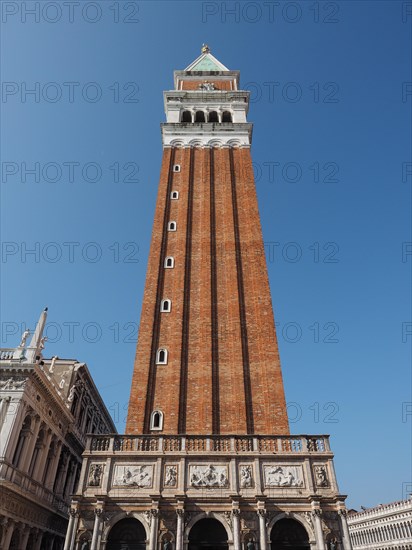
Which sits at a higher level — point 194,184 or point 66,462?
point 194,184

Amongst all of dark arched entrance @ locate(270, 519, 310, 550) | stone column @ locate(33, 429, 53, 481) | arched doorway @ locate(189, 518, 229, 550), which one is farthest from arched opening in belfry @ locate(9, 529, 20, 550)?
dark arched entrance @ locate(270, 519, 310, 550)

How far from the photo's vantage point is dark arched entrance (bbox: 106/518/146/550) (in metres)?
19.4

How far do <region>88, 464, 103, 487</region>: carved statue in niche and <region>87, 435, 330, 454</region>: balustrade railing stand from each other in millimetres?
826

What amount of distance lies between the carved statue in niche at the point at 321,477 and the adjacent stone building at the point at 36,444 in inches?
624

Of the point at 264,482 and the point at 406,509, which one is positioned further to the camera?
the point at 406,509

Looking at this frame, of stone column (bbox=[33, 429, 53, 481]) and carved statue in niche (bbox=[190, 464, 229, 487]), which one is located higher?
stone column (bbox=[33, 429, 53, 481])

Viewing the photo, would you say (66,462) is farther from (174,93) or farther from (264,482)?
(174,93)

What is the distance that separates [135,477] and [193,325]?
11.9 metres

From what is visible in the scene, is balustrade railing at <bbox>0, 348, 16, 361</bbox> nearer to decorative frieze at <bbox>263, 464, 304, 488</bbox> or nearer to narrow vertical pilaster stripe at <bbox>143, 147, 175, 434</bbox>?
narrow vertical pilaster stripe at <bbox>143, 147, 175, 434</bbox>

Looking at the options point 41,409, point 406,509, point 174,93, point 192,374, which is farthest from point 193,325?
point 406,509

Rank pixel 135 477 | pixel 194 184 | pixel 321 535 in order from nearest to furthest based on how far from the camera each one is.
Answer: pixel 321 535 → pixel 135 477 → pixel 194 184

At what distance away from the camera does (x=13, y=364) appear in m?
25.0

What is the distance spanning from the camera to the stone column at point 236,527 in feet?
62.3

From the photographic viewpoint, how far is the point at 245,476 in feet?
67.8
